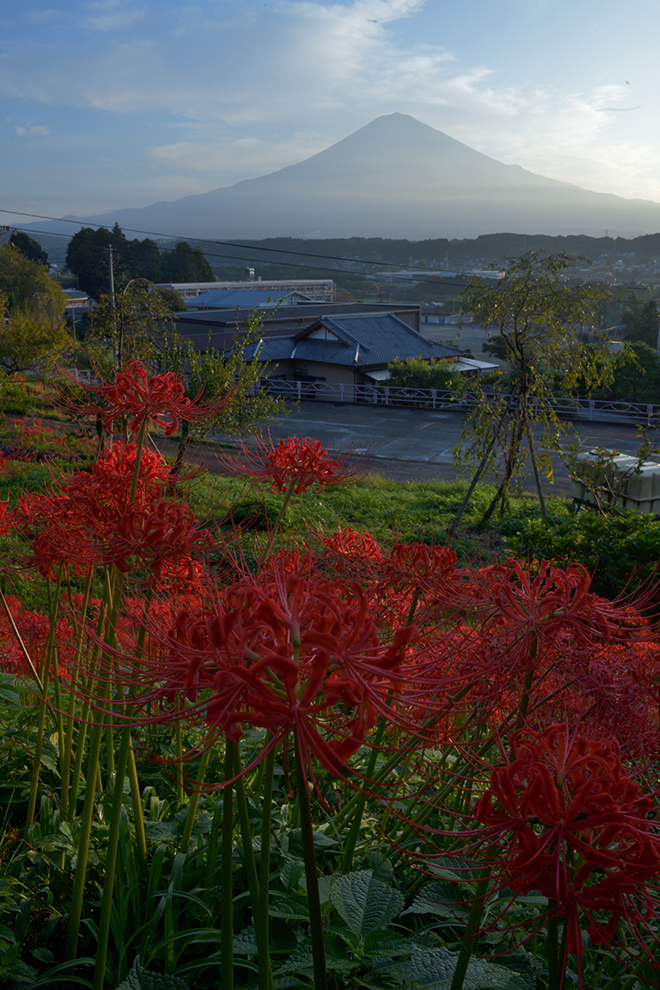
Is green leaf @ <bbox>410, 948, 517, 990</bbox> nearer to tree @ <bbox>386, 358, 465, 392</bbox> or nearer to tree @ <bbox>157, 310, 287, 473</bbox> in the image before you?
tree @ <bbox>157, 310, 287, 473</bbox>

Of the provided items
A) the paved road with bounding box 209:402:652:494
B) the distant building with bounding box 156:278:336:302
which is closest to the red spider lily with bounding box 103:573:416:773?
the paved road with bounding box 209:402:652:494

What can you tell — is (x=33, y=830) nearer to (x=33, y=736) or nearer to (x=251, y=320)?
(x=33, y=736)

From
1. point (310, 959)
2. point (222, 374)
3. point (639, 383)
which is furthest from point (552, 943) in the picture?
point (639, 383)

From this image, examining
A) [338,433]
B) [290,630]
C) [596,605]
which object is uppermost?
[290,630]

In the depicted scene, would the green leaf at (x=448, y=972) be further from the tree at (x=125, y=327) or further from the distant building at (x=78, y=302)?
the distant building at (x=78, y=302)

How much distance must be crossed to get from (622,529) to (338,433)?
16626 mm

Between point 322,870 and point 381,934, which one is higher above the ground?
point 381,934

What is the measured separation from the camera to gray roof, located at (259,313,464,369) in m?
33.5

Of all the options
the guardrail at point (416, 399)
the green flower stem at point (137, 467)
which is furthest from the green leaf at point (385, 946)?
the guardrail at point (416, 399)

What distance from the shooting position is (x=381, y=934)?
5.48 ft

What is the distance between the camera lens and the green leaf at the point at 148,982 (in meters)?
1.53

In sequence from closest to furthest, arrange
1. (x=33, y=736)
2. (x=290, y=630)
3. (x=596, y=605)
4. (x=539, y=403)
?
(x=290, y=630) < (x=596, y=605) < (x=33, y=736) < (x=539, y=403)

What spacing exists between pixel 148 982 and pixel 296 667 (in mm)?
1106

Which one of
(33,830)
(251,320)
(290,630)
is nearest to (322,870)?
(33,830)
